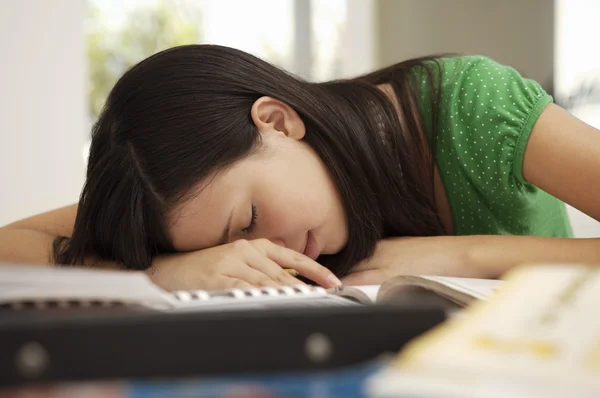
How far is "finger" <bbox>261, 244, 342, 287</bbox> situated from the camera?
33.0 inches

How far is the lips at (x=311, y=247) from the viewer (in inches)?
39.2

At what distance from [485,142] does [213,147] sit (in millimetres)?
413

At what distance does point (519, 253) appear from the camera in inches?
35.3

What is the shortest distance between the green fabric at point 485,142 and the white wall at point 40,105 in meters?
1.44

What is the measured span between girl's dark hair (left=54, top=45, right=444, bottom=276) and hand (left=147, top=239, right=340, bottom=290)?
9 cm

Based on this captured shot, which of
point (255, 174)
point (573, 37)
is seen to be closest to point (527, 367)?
point (255, 174)

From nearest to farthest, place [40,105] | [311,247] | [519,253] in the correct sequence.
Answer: [519,253] < [311,247] < [40,105]

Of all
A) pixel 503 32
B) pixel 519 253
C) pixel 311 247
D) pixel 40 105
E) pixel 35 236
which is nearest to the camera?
pixel 519 253

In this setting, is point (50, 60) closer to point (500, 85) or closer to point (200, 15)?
point (200, 15)

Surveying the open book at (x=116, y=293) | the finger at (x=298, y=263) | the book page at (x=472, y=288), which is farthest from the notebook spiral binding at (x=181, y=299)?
the finger at (x=298, y=263)

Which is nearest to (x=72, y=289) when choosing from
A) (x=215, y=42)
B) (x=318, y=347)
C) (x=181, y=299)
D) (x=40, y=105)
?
(x=181, y=299)

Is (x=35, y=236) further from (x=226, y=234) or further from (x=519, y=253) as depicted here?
(x=519, y=253)

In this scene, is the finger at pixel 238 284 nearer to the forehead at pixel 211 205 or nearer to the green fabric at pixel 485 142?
the forehead at pixel 211 205

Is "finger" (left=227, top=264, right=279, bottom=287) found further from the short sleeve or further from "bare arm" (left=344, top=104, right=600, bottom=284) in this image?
the short sleeve
